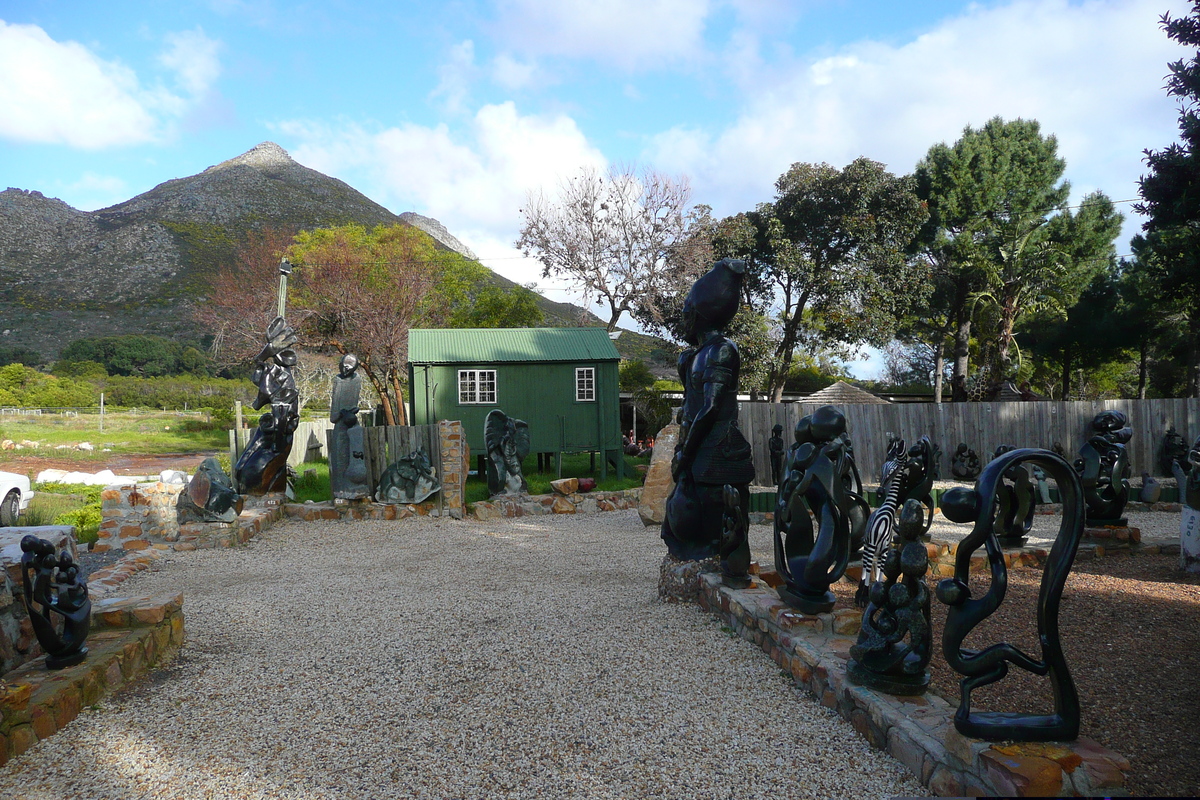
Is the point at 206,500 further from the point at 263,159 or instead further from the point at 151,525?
the point at 263,159

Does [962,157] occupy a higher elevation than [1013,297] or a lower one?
higher

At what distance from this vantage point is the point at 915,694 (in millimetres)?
3004

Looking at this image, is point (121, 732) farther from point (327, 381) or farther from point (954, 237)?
point (954, 237)

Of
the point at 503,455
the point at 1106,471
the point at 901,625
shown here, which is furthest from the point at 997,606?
the point at 503,455

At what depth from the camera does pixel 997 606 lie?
→ 2404 millimetres

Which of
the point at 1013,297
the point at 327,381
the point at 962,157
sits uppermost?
the point at 962,157

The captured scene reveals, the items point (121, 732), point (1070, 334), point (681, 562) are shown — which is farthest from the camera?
point (1070, 334)

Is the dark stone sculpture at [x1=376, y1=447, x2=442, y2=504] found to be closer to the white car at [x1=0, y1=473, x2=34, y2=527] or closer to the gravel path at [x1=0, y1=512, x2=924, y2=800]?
the gravel path at [x1=0, y1=512, x2=924, y2=800]

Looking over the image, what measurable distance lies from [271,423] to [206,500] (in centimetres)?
167

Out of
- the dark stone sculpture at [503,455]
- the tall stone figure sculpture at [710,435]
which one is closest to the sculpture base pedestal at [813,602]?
the tall stone figure sculpture at [710,435]

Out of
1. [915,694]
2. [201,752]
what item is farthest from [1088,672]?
[201,752]

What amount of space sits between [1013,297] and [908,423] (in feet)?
46.0

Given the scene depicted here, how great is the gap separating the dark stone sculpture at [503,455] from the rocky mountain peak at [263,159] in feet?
303

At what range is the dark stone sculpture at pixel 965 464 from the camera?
1318cm
